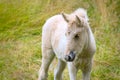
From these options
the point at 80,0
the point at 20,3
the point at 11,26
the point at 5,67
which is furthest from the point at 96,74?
the point at 20,3

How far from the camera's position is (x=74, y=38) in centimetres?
568

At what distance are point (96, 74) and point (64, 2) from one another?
3365 mm

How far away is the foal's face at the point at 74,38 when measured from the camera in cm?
560

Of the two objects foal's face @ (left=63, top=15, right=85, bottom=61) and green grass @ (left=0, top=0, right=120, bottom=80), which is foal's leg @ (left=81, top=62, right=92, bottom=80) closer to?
foal's face @ (left=63, top=15, right=85, bottom=61)

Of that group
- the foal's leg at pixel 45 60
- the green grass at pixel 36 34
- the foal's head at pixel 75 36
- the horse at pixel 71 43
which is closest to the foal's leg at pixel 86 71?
the horse at pixel 71 43

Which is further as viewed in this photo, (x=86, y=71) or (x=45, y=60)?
(x=45, y=60)

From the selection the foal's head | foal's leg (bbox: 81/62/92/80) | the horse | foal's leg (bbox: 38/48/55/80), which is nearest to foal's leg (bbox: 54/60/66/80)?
the horse

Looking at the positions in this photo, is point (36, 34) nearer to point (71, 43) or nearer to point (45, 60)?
point (45, 60)

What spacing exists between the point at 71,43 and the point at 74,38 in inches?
3.6

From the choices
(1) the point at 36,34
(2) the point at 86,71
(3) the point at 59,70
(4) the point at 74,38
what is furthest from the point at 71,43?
(1) the point at 36,34

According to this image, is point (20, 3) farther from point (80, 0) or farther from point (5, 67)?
point (5, 67)

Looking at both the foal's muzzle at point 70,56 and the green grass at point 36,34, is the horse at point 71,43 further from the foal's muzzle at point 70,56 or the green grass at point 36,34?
the green grass at point 36,34

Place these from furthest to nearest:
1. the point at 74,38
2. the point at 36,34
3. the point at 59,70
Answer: the point at 36,34
the point at 59,70
the point at 74,38

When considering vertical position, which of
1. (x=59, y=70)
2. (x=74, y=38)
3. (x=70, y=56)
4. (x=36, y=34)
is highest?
(x=74, y=38)
